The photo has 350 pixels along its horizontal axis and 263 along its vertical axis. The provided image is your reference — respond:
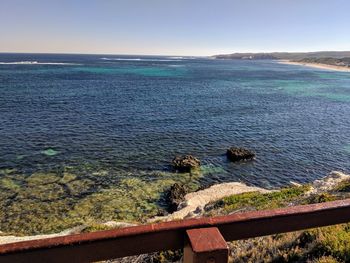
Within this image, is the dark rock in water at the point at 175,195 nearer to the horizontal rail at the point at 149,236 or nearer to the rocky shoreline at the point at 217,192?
the rocky shoreline at the point at 217,192

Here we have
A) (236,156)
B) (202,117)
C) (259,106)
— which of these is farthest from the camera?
(259,106)

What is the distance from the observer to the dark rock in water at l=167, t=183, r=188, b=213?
1994cm

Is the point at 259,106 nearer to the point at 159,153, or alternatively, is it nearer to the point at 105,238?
the point at 159,153

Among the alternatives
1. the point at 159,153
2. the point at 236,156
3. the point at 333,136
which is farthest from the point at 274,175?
the point at 333,136

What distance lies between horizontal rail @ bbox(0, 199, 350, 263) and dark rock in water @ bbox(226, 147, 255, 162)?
84.1 ft

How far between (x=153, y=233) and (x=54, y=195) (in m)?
19.7

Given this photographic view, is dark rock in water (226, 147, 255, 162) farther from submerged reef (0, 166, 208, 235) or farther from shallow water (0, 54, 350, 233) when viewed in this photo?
submerged reef (0, 166, 208, 235)

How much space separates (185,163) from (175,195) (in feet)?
18.2

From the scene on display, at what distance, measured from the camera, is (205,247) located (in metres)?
2.59

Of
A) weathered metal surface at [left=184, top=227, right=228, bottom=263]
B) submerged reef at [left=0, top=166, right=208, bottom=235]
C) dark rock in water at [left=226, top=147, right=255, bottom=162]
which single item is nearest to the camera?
weathered metal surface at [left=184, top=227, right=228, bottom=263]

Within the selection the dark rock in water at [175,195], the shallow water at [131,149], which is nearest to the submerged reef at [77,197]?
the shallow water at [131,149]

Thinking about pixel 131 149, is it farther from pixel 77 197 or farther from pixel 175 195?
pixel 175 195

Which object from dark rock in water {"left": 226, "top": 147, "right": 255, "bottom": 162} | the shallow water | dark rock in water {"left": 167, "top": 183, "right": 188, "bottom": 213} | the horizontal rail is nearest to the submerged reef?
the shallow water

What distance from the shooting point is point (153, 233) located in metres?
2.78
